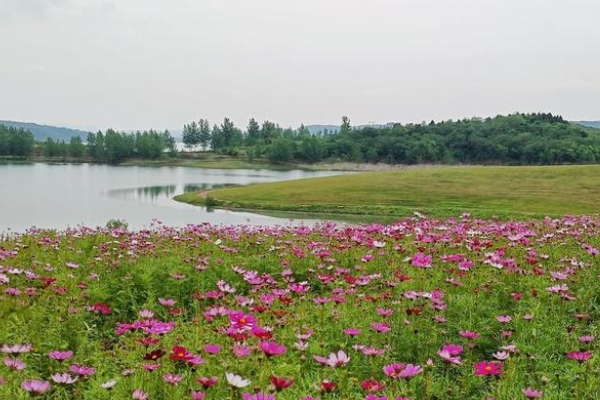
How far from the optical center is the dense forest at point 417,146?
387 feet

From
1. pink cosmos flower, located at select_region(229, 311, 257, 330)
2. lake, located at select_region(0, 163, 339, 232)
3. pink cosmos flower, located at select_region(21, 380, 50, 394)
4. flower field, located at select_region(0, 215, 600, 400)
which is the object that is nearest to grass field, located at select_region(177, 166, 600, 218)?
lake, located at select_region(0, 163, 339, 232)

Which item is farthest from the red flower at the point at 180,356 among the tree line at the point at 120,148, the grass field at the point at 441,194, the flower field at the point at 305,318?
the tree line at the point at 120,148

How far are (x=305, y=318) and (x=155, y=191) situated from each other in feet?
192

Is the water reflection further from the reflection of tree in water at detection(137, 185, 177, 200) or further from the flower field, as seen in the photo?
Result: the flower field

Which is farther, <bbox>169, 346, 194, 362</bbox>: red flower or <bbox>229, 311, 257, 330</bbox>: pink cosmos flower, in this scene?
<bbox>229, 311, 257, 330</bbox>: pink cosmos flower

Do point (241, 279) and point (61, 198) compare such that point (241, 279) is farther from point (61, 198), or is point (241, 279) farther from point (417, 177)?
point (417, 177)

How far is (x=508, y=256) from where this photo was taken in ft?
20.7

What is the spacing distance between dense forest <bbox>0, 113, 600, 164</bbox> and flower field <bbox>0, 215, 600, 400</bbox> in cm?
11726

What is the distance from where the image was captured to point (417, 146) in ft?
420

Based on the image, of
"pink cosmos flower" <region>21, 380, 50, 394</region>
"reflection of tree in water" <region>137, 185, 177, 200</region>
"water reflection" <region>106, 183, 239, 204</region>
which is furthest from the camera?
"reflection of tree in water" <region>137, 185, 177, 200</region>

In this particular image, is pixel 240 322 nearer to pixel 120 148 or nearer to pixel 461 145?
pixel 461 145

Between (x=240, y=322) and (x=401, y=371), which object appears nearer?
(x=401, y=371)

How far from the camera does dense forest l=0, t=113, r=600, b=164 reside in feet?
387

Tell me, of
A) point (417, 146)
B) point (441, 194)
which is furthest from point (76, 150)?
point (441, 194)
